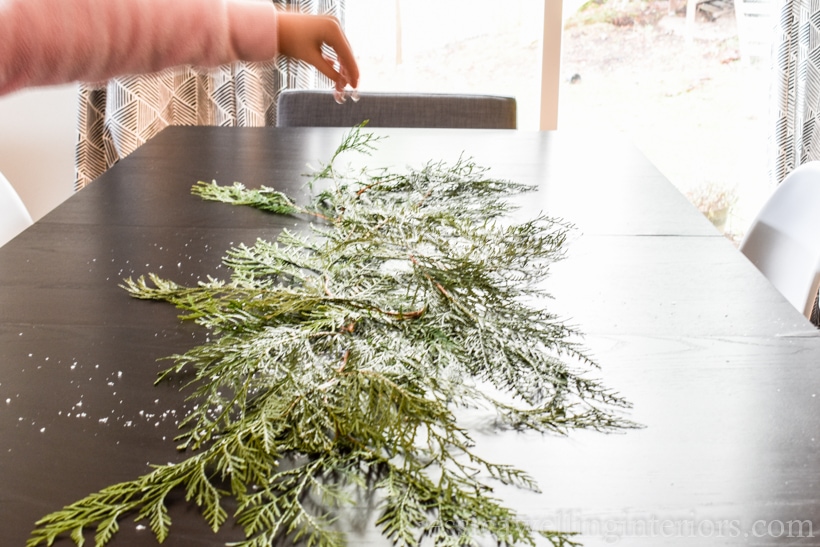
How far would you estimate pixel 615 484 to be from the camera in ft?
2.02

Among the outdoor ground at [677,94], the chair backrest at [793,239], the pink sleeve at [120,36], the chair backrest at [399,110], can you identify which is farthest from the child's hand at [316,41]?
the outdoor ground at [677,94]

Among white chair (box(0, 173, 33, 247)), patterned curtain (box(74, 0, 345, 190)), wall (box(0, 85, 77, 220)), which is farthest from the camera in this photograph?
wall (box(0, 85, 77, 220))

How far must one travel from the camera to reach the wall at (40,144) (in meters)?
2.99

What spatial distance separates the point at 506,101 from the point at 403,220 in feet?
3.74

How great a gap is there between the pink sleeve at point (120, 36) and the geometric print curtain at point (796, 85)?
2504 mm

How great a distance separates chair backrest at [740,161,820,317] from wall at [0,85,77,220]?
2283 millimetres

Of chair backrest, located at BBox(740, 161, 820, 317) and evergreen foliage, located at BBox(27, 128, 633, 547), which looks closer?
evergreen foliage, located at BBox(27, 128, 633, 547)

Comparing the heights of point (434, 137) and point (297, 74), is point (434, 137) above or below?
below

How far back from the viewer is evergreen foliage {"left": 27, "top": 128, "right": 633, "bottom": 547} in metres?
0.58

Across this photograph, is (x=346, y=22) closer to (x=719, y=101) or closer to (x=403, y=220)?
(x=719, y=101)

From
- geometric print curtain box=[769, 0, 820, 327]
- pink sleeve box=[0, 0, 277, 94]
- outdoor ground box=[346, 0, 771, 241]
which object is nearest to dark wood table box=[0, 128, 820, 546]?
pink sleeve box=[0, 0, 277, 94]

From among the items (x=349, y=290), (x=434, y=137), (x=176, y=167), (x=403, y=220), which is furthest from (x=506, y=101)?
(x=349, y=290)

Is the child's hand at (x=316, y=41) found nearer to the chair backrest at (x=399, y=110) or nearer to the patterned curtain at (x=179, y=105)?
the chair backrest at (x=399, y=110)

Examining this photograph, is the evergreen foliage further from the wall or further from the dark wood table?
the wall
